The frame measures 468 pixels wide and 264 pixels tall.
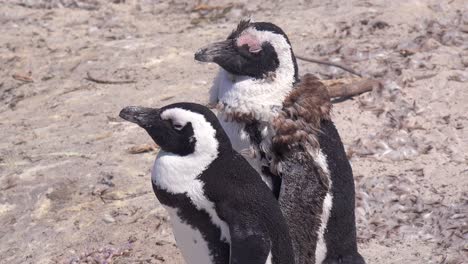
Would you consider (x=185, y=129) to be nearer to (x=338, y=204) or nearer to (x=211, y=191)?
(x=211, y=191)

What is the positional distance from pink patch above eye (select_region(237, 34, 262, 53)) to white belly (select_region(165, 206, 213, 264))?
31.5 inches

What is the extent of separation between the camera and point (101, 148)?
18.8ft

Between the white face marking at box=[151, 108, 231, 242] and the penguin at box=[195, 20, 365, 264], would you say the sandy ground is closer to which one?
the penguin at box=[195, 20, 365, 264]

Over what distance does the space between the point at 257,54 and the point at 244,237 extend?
2.89 feet

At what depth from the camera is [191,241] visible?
3510mm

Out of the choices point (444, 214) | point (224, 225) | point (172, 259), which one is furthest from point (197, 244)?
point (444, 214)

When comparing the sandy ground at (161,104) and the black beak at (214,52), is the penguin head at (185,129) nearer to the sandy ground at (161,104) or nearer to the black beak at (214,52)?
the black beak at (214,52)

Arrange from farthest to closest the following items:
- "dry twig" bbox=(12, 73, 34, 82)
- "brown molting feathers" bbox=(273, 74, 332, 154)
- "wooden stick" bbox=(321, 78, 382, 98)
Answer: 1. "dry twig" bbox=(12, 73, 34, 82)
2. "wooden stick" bbox=(321, 78, 382, 98)
3. "brown molting feathers" bbox=(273, 74, 332, 154)

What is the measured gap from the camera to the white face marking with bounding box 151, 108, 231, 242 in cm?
340

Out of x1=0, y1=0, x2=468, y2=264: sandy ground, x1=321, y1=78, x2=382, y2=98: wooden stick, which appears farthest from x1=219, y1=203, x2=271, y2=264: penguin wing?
x1=321, y1=78, x2=382, y2=98: wooden stick

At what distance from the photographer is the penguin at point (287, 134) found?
3.84 m

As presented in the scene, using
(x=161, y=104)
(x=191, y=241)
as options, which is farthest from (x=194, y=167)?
(x=161, y=104)

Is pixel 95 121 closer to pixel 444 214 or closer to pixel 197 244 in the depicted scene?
pixel 444 214

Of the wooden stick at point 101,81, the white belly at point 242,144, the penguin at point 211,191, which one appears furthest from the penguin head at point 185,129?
the wooden stick at point 101,81
